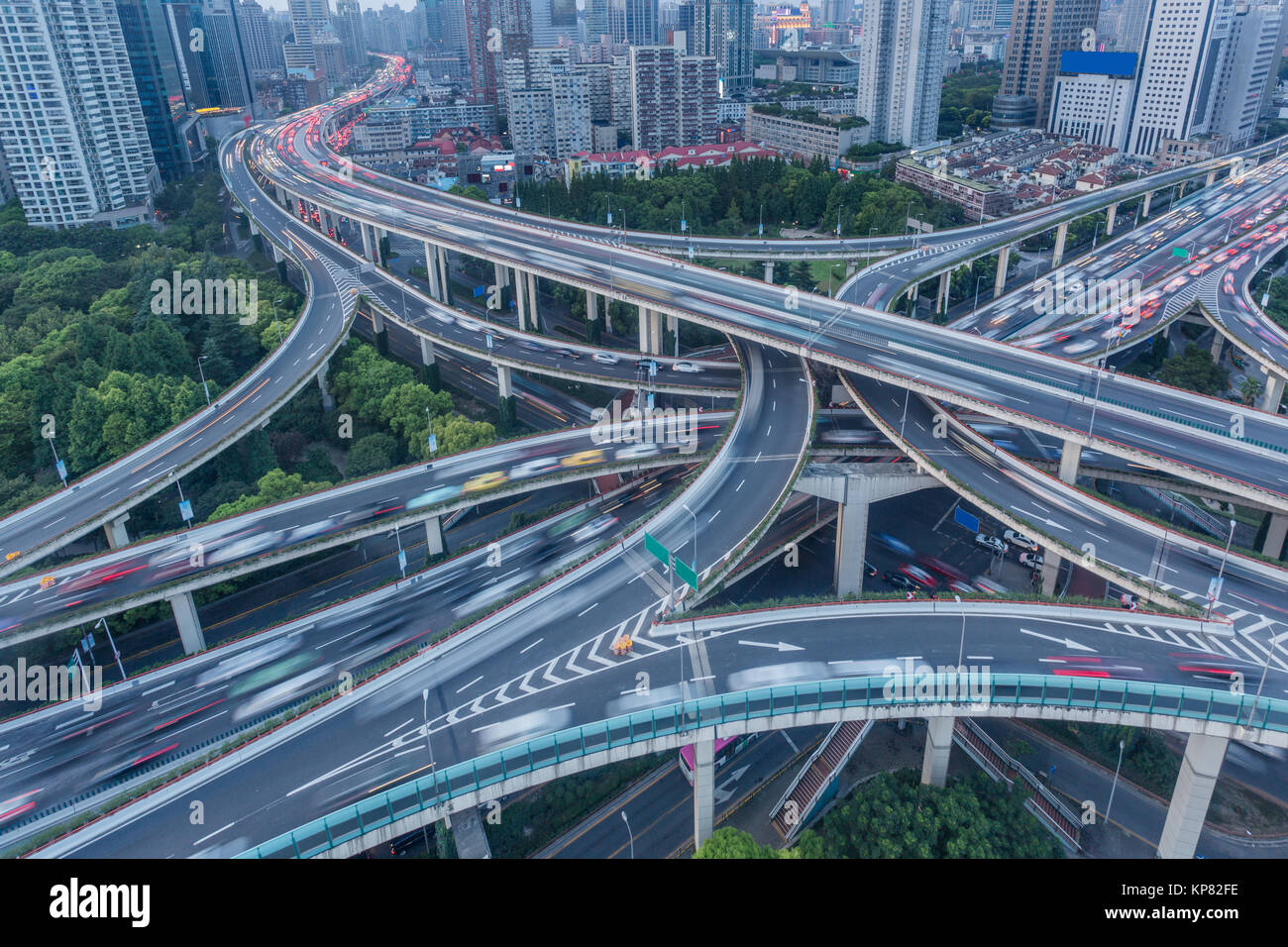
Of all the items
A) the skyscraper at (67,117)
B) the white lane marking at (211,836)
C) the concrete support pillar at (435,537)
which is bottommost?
A: the concrete support pillar at (435,537)

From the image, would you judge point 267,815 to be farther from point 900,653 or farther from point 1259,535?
point 1259,535

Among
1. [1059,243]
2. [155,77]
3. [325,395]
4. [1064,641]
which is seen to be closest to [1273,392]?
[1064,641]

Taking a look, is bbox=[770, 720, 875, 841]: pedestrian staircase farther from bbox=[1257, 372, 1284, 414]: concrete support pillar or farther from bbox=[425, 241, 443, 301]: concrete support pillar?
bbox=[425, 241, 443, 301]: concrete support pillar

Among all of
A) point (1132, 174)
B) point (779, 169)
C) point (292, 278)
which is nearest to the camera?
point (292, 278)

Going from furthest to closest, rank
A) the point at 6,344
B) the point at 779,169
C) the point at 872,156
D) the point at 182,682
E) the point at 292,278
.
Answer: the point at 872,156
the point at 779,169
the point at 292,278
the point at 6,344
the point at 182,682

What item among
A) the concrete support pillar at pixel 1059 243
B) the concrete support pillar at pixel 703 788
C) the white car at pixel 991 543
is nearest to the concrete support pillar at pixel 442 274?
the white car at pixel 991 543

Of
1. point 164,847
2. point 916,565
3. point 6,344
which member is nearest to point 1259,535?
point 916,565

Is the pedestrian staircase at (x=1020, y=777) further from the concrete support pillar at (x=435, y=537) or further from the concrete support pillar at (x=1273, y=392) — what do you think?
the concrete support pillar at (x=1273, y=392)
